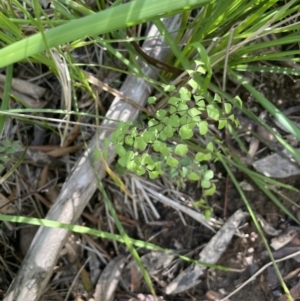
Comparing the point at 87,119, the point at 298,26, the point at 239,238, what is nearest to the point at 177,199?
the point at 239,238

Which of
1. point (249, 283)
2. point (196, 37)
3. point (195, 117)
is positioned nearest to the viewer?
point (195, 117)

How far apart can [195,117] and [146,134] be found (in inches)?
3.6

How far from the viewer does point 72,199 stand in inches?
43.4

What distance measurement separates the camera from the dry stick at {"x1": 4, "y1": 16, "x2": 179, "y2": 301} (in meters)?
1.06

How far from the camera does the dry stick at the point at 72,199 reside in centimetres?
106

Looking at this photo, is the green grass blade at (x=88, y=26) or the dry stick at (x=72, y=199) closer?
the green grass blade at (x=88, y=26)

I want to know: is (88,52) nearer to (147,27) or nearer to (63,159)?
(147,27)

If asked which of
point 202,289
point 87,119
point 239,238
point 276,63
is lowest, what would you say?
point 202,289

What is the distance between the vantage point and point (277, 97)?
1.22 m

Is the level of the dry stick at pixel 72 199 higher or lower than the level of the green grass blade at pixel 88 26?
lower

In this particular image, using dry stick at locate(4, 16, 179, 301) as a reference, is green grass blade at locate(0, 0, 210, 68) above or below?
above

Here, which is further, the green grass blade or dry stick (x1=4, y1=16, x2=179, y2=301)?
dry stick (x1=4, y1=16, x2=179, y2=301)

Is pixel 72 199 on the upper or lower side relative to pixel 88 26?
lower

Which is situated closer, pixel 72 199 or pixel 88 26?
pixel 88 26
